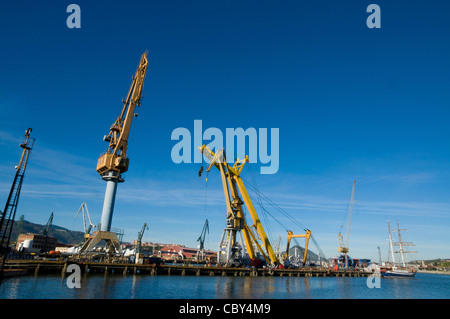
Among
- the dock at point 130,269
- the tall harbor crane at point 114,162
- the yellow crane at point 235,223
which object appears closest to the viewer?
the dock at point 130,269

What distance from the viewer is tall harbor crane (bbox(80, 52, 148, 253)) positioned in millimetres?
43125

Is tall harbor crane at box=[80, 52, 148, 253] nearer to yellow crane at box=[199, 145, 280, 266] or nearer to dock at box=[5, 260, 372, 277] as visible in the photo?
dock at box=[5, 260, 372, 277]

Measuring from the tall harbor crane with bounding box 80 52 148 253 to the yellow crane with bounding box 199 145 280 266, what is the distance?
834 inches

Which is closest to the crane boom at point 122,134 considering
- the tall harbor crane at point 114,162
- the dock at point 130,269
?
the tall harbor crane at point 114,162

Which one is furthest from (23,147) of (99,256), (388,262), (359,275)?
→ (388,262)

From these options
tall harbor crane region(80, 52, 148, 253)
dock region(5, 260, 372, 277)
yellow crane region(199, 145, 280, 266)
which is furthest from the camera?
yellow crane region(199, 145, 280, 266)

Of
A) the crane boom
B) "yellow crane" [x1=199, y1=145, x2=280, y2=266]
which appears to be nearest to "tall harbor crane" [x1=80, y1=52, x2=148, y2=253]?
the crane boom

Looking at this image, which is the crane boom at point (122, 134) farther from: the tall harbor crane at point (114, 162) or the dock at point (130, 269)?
the dock at point (130, 269)

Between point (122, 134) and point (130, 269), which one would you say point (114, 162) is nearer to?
point (122, 134)

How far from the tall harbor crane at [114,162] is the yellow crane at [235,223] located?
21.2 metres

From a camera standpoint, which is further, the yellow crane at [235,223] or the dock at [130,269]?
the yellow crane at [235,223]

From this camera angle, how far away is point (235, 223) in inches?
2469

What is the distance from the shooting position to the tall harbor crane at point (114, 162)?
4312cm
